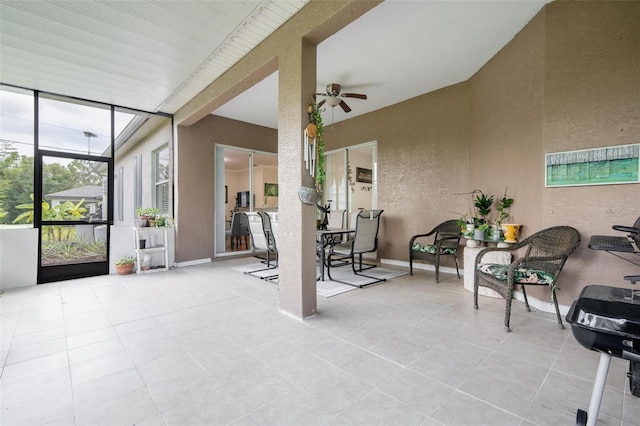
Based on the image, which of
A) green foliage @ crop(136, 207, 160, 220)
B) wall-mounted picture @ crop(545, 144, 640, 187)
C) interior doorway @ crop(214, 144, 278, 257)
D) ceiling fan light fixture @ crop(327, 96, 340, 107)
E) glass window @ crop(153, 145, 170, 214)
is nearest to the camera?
wall-mounted picture @ crop(545, 144, 640, 187)

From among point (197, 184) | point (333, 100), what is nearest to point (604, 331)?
point (333, 100)

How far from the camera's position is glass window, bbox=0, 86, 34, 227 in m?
3.98

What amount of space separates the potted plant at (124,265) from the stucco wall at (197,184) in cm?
75

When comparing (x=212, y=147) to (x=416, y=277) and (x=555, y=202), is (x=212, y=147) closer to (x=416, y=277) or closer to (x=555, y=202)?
(x=416, y=277)

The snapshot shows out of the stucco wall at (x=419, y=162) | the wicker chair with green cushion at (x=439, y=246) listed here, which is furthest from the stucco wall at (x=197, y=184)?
the wicker chair with green cushion at (x=439, y=246)

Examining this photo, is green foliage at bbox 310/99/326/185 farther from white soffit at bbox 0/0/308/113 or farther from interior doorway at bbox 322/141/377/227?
interior doorway at bbox 322/141/377/227

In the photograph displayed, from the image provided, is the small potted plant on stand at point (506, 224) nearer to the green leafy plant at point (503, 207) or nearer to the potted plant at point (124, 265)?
the green leafy plant at point (503, 207)

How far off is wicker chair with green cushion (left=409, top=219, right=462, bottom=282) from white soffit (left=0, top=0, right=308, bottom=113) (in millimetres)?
3409

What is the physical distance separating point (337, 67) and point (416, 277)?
A: 10.9 feet

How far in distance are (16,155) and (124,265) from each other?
216 cm

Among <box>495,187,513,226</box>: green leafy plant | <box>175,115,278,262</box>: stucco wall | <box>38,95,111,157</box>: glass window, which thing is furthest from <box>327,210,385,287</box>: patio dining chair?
<box>38,95,111,157</box>: glass window

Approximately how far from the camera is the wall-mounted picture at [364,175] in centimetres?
655

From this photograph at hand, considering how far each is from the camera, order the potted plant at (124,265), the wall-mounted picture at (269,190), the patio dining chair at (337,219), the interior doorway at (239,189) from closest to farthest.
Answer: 1. the potted plant at (124,265)
2. the patio dining chair at (337,219)
3. the interior doorway at (239,189)
4. the wall-mounted picture at (269,190)

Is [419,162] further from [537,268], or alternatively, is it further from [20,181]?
[20,181]
